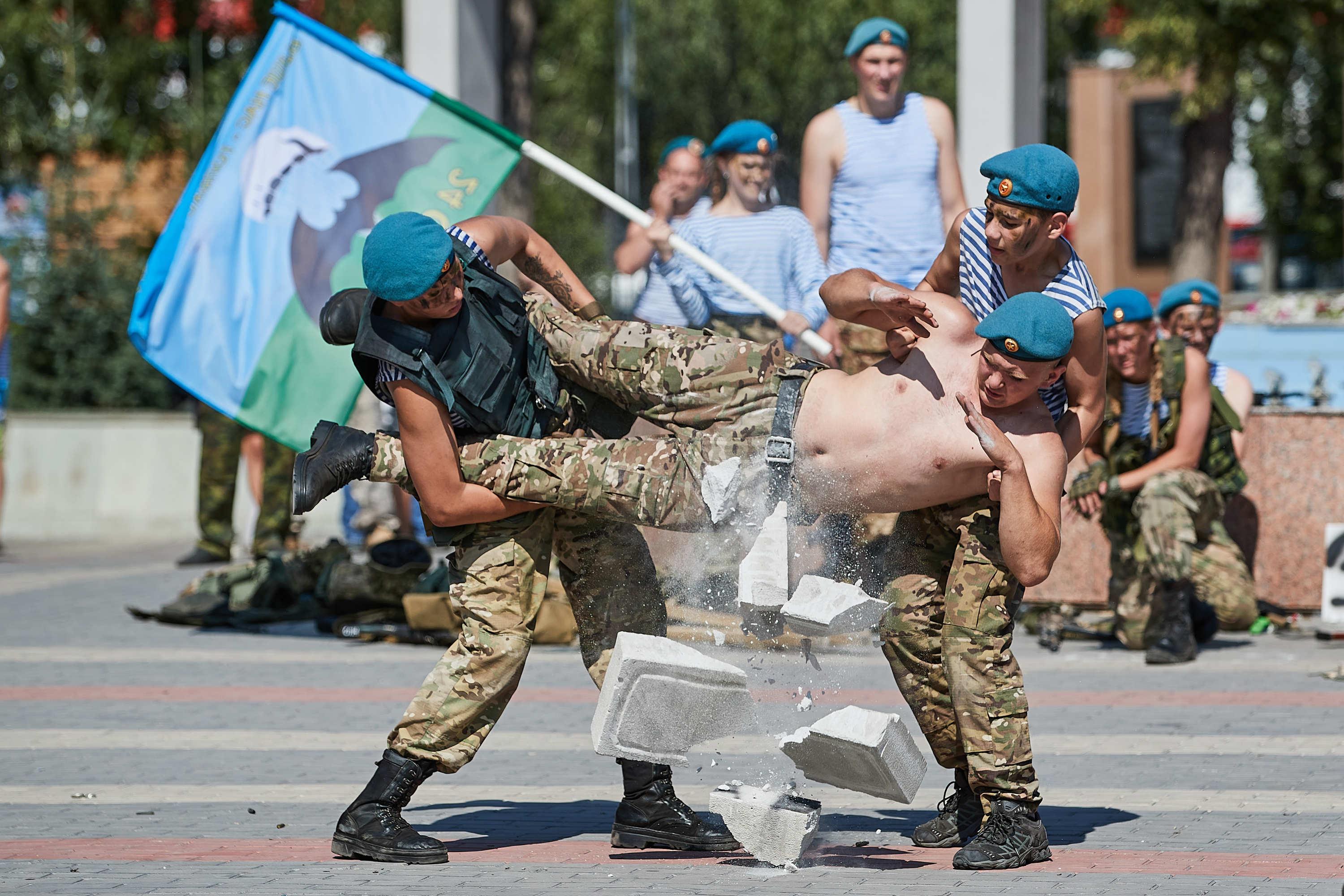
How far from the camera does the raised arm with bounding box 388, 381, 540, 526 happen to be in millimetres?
4469

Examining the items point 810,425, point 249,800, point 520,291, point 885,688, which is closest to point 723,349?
point 810,425

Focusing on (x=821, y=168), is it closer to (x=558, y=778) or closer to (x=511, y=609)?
(x=558, y=778)

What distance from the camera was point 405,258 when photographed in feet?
14.3

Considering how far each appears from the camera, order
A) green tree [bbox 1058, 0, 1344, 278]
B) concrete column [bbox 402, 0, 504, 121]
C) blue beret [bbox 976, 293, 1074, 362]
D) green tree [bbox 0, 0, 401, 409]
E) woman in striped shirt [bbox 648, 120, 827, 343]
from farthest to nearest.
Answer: green tree [bbox 1058, 0, 1344, 278]
green tree [bbox 0, 0, 401, 409]
concrete column [bbox 402, 0, 504, 121]
woman in striped shirt [bbox 648, 120, 827, 343]
blue beret [bbox 976, 293, 1074, 362]

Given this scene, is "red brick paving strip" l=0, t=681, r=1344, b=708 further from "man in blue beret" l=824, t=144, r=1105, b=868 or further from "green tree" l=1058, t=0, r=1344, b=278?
"green tree" l=1058, t=0, r=1344, b=278

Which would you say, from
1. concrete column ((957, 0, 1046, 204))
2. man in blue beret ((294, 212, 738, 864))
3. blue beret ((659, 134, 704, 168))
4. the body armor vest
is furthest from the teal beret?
concrete column ((957, 0, 1046, 204))

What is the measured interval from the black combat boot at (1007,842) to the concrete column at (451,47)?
26.0 ft

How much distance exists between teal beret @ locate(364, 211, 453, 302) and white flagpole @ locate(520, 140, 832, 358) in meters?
2.72

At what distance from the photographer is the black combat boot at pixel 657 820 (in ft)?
15.5

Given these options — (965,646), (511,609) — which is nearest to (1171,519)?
(965,646)

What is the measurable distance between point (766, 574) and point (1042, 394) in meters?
0.90

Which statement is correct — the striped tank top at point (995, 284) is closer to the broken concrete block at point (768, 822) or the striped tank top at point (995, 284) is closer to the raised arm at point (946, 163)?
the broken concrete block at point (768, 822)

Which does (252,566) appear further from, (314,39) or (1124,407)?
(1124,407)

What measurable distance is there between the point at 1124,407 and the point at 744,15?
26.0 m
